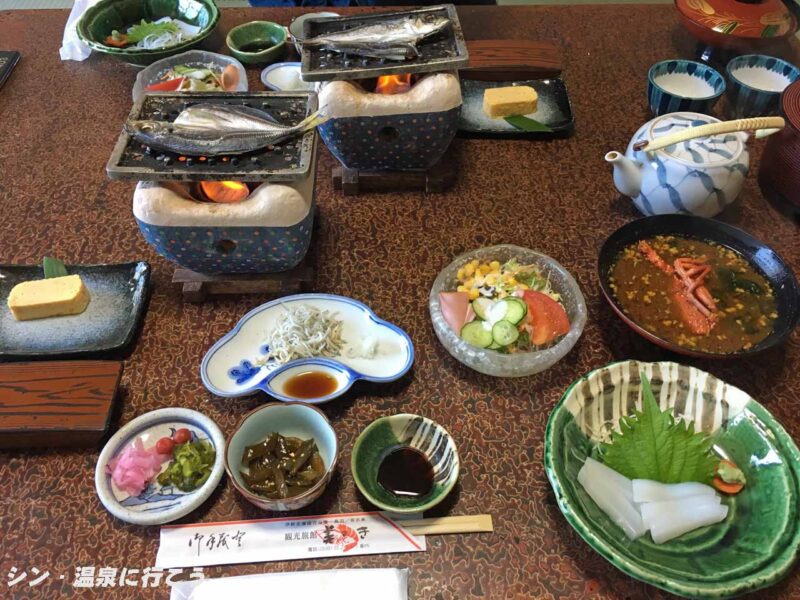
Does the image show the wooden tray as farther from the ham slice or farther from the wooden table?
the ham slice

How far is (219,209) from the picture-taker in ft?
4.73

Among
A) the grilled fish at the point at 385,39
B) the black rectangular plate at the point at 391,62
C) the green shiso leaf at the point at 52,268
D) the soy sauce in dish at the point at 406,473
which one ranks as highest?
the grilled fish at the point at 385,39

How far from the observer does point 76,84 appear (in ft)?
7.99

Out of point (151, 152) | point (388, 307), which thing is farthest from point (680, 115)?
point (151, 152)

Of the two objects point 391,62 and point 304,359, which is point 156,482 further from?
point 391,62

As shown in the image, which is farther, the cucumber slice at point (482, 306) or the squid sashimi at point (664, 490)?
the cucumber slice at point (482, 306)

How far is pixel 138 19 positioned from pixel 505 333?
225cm

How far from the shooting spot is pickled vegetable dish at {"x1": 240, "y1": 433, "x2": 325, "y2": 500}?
123 centimetres

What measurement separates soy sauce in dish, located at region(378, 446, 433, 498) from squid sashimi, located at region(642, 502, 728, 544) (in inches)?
18.3

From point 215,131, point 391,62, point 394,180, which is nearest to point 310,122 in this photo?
point 215,131

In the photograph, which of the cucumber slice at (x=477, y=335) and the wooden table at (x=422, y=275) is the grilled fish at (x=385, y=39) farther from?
the cucumber slice at (x=477, y=335)

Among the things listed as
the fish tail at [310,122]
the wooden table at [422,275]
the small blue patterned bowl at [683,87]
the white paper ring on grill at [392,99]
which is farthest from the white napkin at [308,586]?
the small blue patterned bowl at [683,87]

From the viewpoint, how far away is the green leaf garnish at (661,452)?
1186 millimetres

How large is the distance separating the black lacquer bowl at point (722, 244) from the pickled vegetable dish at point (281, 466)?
838 mm
